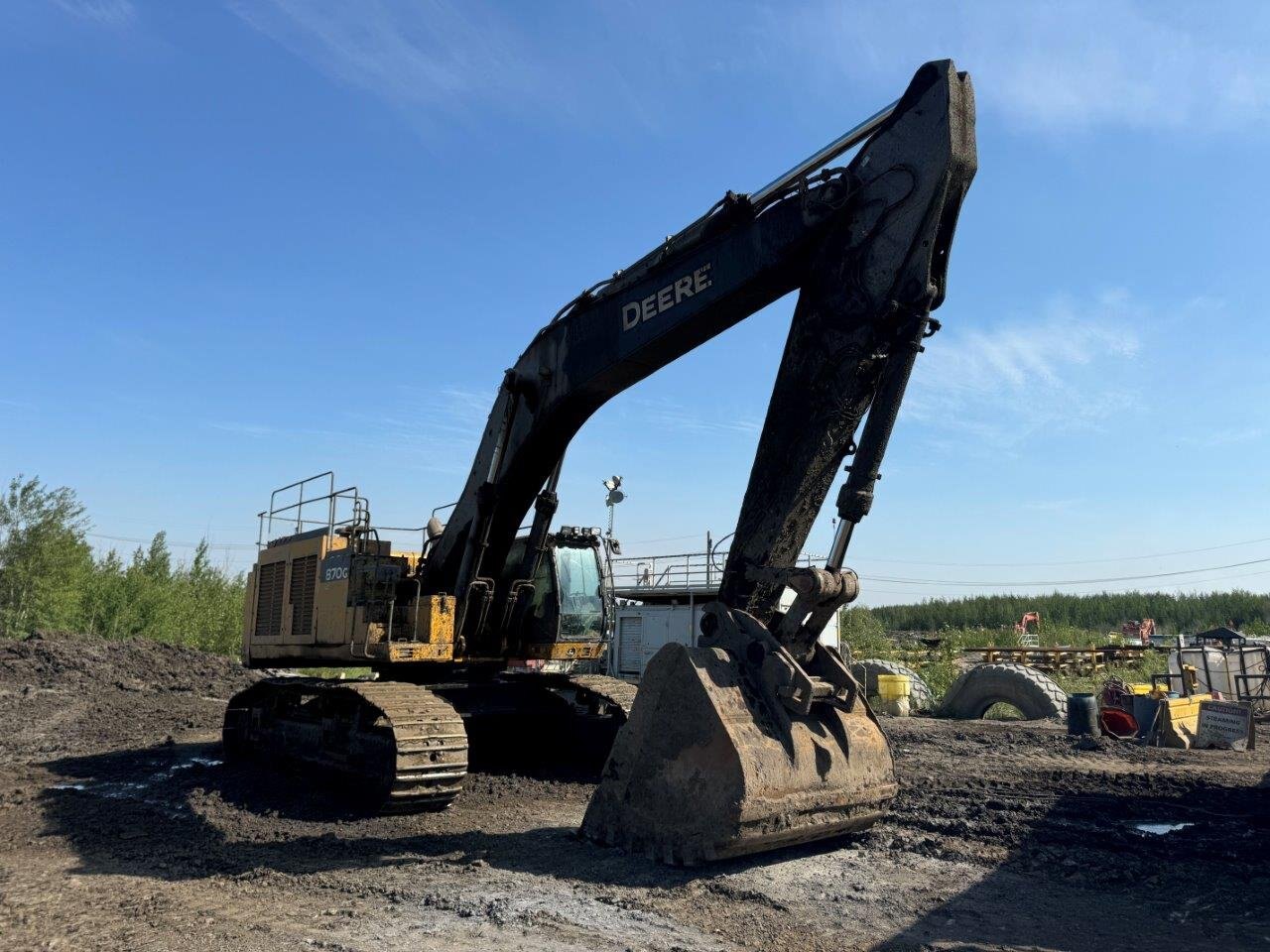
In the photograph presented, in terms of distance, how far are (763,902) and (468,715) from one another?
4.94 m

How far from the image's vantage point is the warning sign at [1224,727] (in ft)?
44.6

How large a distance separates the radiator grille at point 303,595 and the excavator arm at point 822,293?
4814 millimetres

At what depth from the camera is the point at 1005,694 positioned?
17.6m

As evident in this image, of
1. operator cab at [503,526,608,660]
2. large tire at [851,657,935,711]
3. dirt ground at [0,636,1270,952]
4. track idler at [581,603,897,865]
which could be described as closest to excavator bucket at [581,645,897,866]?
track idler at [581,603,897,865]

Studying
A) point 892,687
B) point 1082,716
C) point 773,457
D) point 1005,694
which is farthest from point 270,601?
point 1005,694

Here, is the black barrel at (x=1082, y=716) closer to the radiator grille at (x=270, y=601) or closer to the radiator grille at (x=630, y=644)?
the radiator grille at (x=630, y=644)

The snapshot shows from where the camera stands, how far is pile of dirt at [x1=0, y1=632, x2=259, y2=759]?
1415 centimetres

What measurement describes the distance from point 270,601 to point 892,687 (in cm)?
1265

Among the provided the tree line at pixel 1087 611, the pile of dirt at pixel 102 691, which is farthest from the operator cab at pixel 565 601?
the tree line at pixel 1087 611

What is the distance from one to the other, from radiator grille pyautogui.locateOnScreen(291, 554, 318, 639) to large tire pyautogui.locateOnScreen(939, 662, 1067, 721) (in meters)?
12.7

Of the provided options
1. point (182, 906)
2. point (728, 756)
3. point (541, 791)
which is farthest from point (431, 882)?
point (541, 791)

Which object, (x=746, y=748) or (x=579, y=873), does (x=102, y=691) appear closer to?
(x=579, y=873)

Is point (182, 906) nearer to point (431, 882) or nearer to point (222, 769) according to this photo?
point (431, 882)

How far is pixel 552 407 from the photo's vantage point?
811 centimetres
